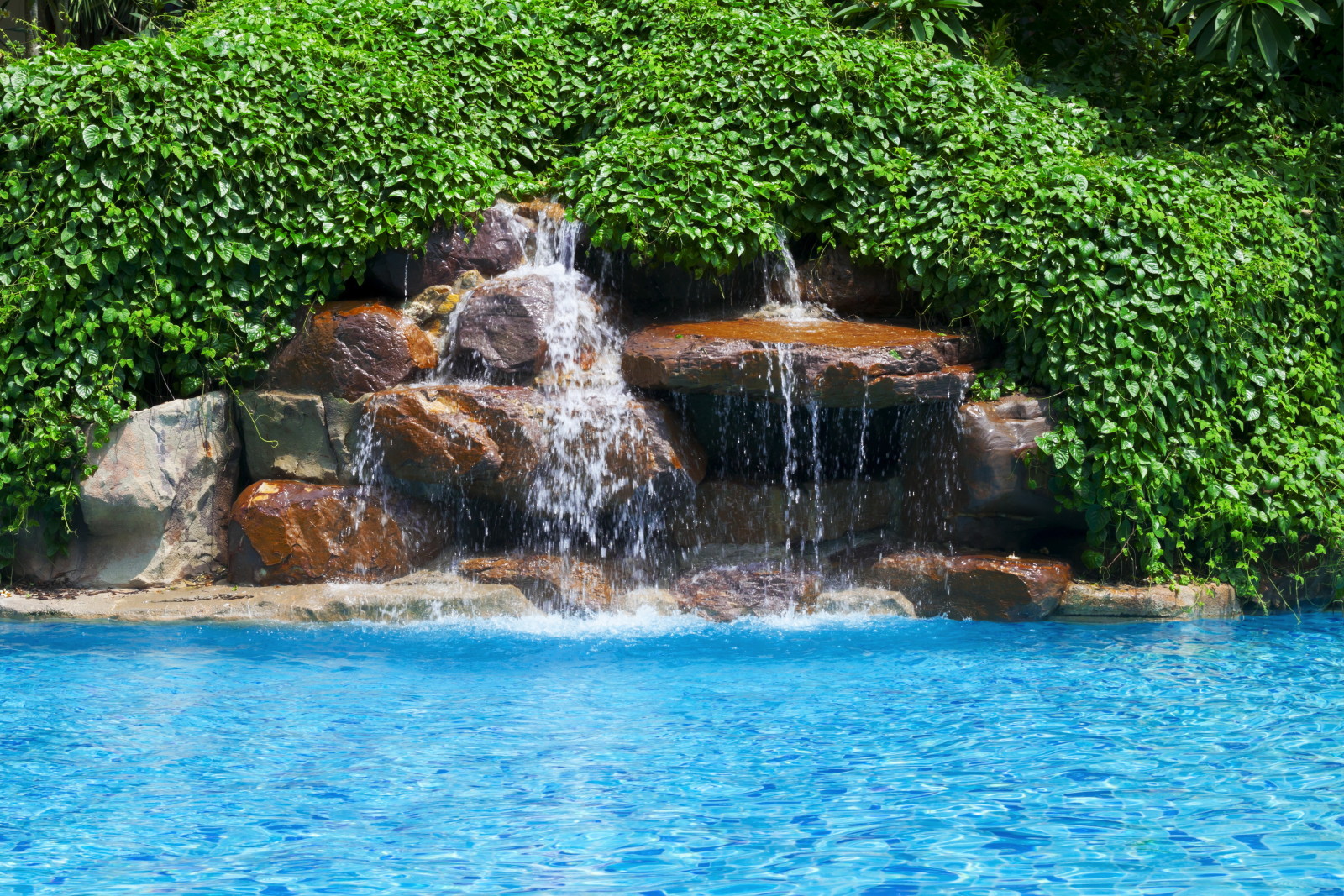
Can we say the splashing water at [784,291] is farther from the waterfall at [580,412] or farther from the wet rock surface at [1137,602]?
the wet rock surface at [1137,602]

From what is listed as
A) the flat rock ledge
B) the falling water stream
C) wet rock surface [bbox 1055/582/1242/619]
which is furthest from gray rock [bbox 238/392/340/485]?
wet rock surface [bbox 1055/582/1242/619]

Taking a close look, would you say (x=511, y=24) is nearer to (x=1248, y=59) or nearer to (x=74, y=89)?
(x=74, y=89)

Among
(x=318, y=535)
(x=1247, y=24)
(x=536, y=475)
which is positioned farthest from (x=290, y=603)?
(x=1247, y=24)

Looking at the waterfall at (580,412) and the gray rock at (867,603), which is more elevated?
the waterfall at (580,412)

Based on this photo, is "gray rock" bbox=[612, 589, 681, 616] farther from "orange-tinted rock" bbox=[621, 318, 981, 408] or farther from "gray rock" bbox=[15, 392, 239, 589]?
"gray rock" bbox=[15, 392, 239, 589]

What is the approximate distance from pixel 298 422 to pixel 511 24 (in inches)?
174

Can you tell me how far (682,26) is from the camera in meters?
10.4

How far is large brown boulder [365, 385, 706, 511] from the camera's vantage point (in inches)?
316

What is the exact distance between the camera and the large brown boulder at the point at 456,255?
29.7 ft

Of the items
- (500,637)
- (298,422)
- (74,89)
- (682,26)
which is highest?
(682,26)

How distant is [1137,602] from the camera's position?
784cm

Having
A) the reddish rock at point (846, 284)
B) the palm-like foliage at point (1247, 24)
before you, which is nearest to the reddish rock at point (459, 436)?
the reddish rock at point (846, 284)

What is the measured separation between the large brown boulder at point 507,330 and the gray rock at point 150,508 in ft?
6.30

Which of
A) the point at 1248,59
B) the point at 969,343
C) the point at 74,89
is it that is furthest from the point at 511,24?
the point at 1248,59
